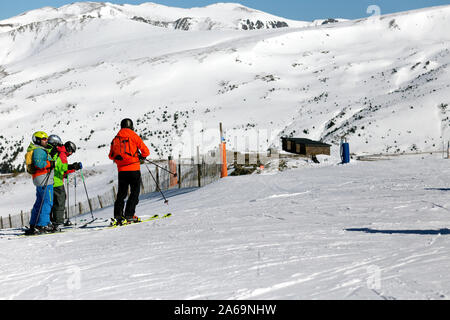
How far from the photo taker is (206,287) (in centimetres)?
384

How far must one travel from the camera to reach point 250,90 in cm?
6669

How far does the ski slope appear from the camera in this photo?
12.3ft

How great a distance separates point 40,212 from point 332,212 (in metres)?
4.73

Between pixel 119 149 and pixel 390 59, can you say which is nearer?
pixel 119 149

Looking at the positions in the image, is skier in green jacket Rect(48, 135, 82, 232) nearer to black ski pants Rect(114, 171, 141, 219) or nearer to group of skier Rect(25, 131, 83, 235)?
group of skier Rect(25, 131, 83, 235)

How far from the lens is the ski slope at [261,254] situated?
3.75m

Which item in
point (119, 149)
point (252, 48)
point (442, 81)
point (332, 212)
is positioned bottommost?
point (332, 212)

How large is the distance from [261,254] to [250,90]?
206 ft

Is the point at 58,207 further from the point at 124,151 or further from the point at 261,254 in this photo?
the point at 261,254

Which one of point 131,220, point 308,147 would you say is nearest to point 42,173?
point 131,220

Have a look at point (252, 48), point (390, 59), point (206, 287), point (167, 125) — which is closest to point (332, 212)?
point (206, 287)

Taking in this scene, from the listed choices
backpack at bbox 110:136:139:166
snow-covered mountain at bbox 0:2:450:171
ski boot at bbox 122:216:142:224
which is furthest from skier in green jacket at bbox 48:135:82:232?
snow-covered mountain at bbox 0:2:450:171

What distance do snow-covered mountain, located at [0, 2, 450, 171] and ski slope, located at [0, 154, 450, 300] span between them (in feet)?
101
